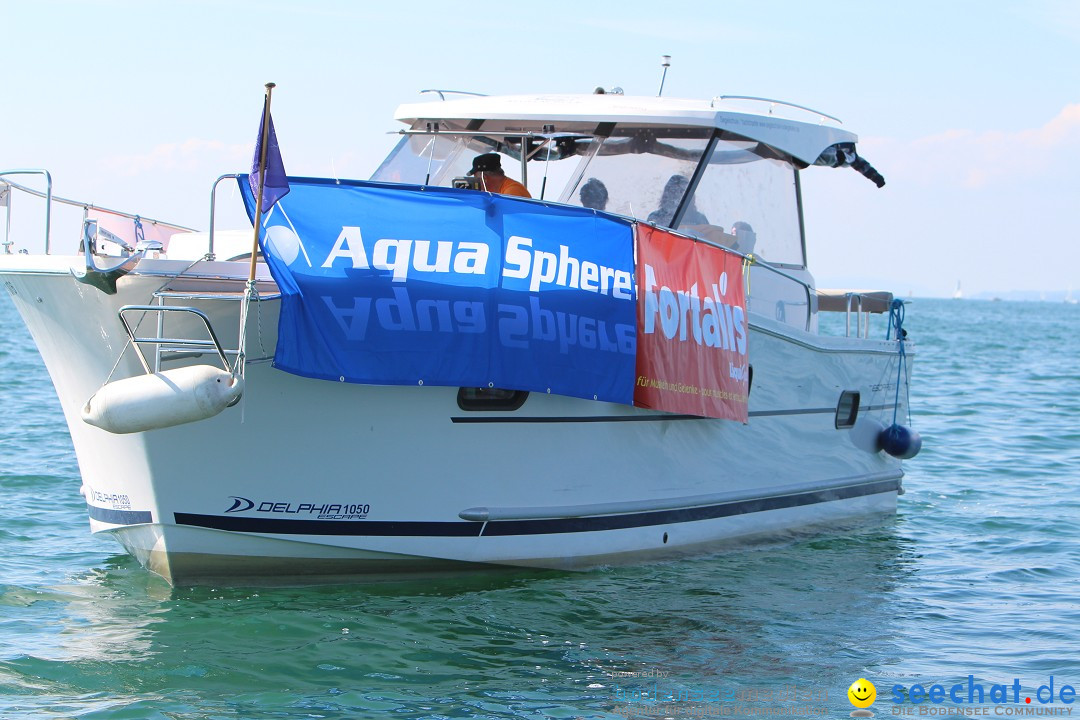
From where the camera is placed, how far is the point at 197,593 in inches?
259

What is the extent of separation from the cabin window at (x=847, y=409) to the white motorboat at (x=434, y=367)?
3.75 feet

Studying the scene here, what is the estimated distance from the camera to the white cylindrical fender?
5.45m

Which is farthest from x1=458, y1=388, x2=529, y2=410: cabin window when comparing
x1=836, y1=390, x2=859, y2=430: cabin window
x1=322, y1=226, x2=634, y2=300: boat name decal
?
x1=836, y1=390, x2=859, y2=430: cabin window

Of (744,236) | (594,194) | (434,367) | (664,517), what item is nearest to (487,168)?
(594,194)

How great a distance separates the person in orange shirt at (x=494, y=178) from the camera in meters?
7.61

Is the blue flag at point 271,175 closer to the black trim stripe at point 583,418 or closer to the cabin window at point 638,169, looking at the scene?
the black trim stripe at point 583,418

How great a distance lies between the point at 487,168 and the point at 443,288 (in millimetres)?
1761

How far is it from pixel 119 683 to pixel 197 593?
3.69ft

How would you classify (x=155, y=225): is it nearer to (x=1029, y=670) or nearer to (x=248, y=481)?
A: (x=248, y=481)

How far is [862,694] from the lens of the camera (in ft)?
19.0

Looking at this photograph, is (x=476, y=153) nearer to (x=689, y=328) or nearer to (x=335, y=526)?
(x=689, y=328)

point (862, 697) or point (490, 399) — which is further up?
point (490, 399)

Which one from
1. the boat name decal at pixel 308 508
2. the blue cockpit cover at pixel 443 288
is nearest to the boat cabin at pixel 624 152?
the blue cockpit cover at pixel 443 288

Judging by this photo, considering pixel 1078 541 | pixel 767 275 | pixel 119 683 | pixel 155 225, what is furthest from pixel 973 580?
pixel 155 225
